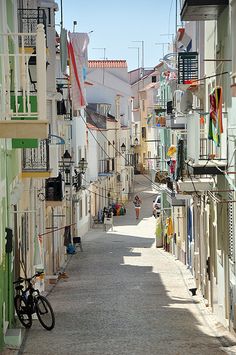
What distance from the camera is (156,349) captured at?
1467cm

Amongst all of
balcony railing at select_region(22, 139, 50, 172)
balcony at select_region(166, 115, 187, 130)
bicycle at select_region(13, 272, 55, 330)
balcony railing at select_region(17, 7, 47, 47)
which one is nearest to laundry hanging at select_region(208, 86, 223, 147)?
bicycle at select_region(13, 272, 55, 330)

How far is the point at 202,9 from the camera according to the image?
1639cm

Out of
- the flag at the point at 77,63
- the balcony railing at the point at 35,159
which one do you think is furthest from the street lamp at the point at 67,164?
the balcony railing at the point at 35,159

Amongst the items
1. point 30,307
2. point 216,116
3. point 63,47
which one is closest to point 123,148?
point 63,47

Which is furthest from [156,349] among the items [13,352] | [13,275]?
[13,275]

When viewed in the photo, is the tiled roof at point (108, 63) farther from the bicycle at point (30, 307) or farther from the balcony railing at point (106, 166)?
the bicycle at point (30, 307)

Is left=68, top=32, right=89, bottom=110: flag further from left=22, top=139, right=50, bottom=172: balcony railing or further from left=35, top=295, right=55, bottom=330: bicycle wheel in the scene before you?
left=35, top=295, right=55, bottom=330: bicycle wheel

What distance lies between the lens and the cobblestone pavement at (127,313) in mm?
14922

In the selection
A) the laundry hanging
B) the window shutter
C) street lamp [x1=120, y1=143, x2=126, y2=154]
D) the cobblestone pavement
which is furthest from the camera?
street lamp [x1=120, y1=143, x2=126, y2=154]

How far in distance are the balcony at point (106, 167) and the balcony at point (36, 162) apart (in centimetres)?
3317

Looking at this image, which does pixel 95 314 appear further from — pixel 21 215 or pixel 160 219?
pixel 160 219

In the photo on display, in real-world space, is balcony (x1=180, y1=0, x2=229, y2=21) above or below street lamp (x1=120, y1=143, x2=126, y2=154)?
above

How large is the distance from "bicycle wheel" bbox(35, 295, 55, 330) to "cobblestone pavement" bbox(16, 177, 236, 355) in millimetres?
149

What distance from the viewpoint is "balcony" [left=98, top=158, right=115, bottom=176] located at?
53125 mm
